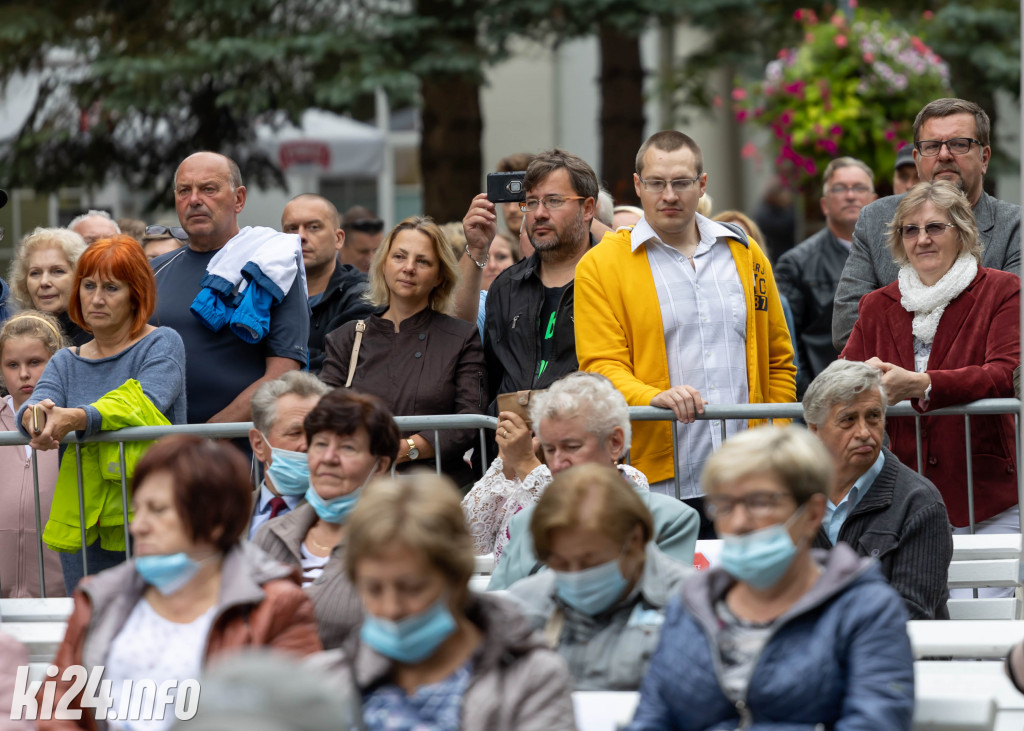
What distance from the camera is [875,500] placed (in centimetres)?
494

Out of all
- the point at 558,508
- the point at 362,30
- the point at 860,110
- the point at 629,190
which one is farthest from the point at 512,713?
the point at 629,190

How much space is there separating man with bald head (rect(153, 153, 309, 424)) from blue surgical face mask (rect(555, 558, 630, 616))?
8.72 ft

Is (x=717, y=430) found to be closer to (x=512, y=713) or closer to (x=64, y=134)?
(x=512, y=713)

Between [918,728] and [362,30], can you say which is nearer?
[918,728]

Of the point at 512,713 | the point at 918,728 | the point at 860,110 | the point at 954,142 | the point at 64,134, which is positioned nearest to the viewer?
the point at 512,713

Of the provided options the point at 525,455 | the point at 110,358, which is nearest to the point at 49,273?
the point at 110,358

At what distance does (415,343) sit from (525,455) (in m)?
1.01

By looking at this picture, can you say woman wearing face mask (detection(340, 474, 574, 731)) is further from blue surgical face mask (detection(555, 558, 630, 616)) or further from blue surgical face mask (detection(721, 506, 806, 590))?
blue surgical face mask (detection(721, 506, 806, 590))

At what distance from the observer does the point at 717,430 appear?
5.89 m

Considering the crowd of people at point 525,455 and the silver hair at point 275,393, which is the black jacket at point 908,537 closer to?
the crowd of people at point 525,455

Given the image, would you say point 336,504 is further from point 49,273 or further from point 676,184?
point 49,273

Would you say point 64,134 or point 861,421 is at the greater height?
point 64,134

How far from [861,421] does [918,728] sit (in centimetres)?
152

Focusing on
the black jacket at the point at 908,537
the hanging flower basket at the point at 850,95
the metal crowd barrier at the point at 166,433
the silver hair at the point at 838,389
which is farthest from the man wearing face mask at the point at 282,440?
the hanging flower basket at the point at 850,95
